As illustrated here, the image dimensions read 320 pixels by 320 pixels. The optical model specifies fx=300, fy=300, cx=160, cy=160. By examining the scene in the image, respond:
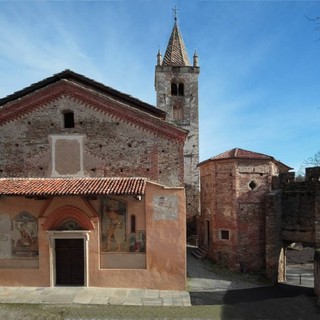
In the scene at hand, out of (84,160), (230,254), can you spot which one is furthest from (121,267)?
(230,254)

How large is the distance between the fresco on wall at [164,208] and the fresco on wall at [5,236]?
5868 mm

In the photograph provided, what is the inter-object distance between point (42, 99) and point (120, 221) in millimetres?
6274

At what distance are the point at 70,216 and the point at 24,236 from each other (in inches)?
80.7

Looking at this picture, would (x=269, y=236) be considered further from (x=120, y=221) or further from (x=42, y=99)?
(x=42, y=99)

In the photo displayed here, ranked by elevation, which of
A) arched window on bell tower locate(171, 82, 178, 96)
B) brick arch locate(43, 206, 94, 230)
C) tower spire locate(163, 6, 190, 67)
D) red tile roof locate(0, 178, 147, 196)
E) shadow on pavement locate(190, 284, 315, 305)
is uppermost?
tower spire locate(163, 6, 190, 67)

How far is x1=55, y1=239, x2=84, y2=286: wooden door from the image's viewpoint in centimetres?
1207

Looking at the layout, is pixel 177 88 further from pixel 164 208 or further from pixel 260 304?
pixel 260 304

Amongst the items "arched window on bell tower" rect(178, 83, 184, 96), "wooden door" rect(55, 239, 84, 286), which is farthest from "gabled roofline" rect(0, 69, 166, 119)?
"arched window on bell tower" rect(178, 83, 184, 96)

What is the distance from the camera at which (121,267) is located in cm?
1191

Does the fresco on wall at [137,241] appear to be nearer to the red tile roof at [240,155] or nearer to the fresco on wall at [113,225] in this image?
the fresco on wall at [113,225]

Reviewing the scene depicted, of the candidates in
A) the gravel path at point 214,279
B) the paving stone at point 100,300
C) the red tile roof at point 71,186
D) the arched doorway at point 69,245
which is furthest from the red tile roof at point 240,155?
the paving stone at point 100,300

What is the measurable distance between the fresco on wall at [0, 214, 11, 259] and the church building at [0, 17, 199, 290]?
0.04 m

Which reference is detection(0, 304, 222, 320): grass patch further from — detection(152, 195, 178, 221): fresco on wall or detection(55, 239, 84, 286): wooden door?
detection(152, 195, 178, 221): fresco on wall

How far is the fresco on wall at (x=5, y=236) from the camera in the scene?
12023 millimetres
